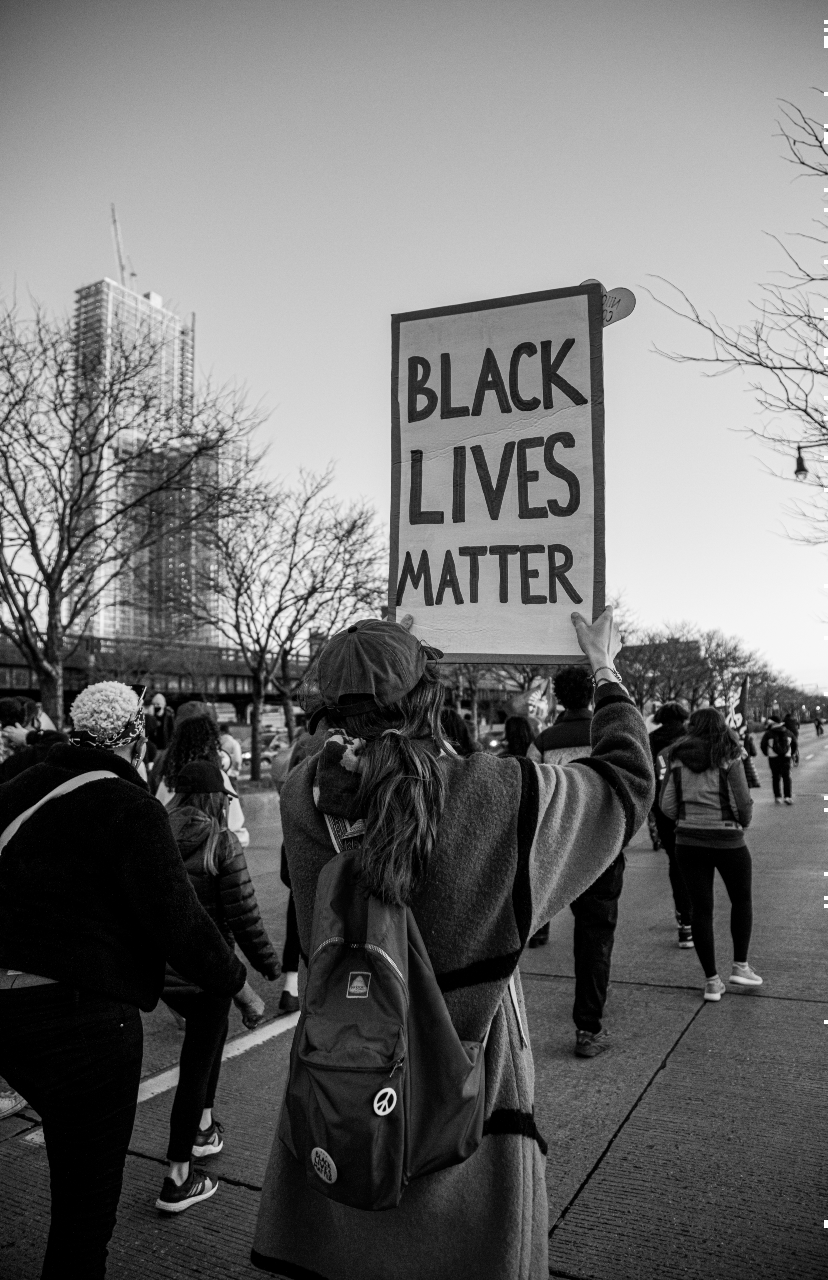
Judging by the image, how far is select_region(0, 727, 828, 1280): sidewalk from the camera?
2.91 meters

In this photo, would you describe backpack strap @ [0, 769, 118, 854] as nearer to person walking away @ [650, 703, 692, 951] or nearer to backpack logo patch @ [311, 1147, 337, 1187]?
backpack logo patch @ [311, 1147, 337, 1187]

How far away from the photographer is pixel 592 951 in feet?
15.3

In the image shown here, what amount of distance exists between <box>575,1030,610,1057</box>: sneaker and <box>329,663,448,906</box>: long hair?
11.2 feet

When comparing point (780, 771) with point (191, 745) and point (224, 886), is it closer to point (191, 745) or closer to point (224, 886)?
point (191, 745)

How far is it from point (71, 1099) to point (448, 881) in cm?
131

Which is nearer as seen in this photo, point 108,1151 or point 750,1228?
point 108,1151

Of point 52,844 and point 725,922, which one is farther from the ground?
point 52,844

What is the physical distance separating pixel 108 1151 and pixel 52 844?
77 centimetres

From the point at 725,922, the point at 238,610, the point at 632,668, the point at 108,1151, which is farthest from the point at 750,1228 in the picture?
the point at 632,668

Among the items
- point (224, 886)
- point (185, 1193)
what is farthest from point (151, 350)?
point (185, 1193)

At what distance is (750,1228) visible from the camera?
9.77ft

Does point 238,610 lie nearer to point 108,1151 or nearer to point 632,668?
point 108,1151

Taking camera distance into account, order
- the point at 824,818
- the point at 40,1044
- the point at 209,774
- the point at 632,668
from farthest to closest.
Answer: the point at 632,668, the point at 824,818, the point at 209,774, the point at 40,1044

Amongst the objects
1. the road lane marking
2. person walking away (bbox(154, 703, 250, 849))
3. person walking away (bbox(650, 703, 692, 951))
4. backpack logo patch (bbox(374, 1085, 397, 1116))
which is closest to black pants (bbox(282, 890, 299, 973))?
the road lane marking
